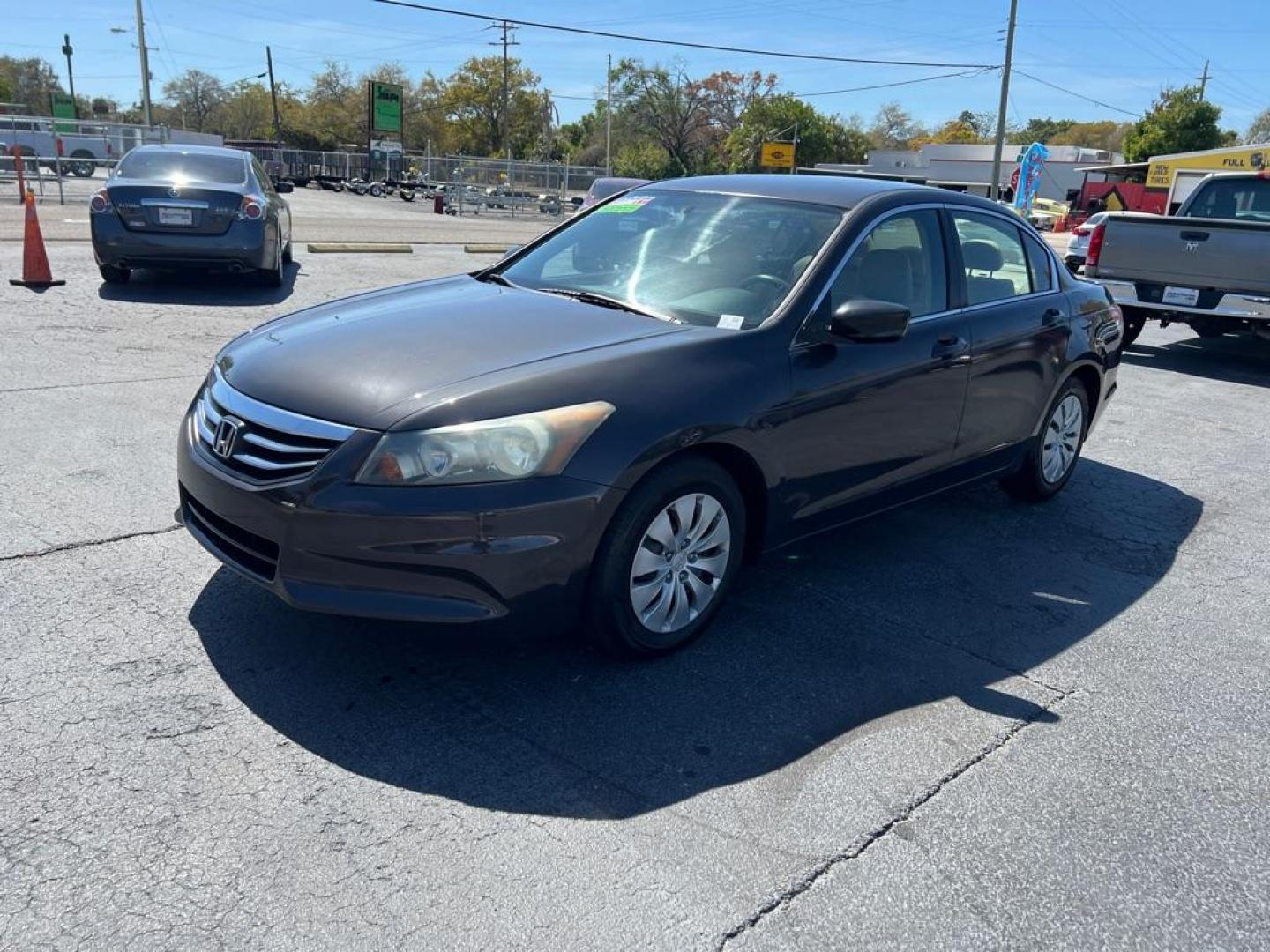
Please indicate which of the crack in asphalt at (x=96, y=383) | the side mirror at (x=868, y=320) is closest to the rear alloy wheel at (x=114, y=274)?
the crack in asphalt at (x=96, y=383)

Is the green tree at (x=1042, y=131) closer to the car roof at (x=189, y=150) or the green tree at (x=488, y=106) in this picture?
the green tree at (x=488, y=106)

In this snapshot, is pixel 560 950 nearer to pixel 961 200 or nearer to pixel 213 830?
pixel 213 830

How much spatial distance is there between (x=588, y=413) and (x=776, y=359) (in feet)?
3.00

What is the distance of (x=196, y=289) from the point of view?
35.9 feet

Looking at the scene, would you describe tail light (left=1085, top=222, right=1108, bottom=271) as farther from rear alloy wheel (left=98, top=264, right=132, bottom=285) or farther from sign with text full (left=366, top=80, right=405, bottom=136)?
sign with text full (left=366, top=80, right=405, bottom=136)

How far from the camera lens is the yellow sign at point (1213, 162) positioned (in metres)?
32.3

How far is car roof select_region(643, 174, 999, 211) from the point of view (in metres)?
4.55

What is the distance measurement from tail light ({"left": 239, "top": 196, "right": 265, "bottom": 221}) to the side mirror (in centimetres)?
802

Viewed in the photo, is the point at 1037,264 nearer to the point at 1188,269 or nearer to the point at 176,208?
the point at 1188,269

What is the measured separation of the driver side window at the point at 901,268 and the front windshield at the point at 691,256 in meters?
0.18

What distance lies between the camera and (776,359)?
3869 mm

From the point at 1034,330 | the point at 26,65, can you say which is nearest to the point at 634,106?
the point at 26,65

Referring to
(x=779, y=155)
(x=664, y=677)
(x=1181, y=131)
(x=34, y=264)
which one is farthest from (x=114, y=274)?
(x=1181, y=131)

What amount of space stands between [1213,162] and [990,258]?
35.6 m
